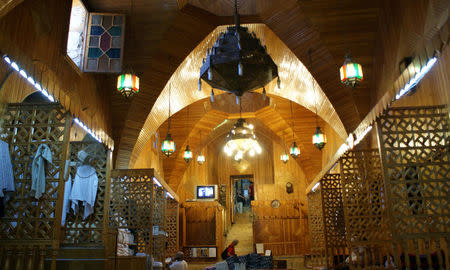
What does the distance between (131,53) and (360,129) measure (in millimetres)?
5773

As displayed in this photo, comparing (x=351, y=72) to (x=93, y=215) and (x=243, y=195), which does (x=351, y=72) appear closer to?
(x=93, y=215)

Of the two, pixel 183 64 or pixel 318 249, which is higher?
pixel 183 64

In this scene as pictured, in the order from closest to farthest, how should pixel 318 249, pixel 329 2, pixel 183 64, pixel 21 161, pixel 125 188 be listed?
pixel 21 161 < pixel 329 2 < pixel 125 188 < pixel 183 64 < pixel 318 249

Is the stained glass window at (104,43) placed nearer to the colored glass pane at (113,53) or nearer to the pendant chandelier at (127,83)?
the colored glass pane at (113,53)

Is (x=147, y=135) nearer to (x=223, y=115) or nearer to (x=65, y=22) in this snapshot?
(x=65, y=22)

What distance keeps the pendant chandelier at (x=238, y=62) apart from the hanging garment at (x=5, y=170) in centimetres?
296

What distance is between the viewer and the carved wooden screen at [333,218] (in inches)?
387

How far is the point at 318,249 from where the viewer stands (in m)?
12.7

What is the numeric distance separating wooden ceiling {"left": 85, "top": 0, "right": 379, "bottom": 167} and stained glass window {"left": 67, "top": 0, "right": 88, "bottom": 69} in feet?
0.88

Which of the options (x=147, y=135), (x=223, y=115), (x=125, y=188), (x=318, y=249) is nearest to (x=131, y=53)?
(x=147, y=135)

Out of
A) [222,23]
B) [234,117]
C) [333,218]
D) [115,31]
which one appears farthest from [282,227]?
[115,31]

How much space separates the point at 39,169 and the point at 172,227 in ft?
28.4

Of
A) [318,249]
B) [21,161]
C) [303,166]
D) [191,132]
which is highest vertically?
[191,132]

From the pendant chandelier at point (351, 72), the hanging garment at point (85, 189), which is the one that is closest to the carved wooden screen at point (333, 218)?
the pendant chandelier at point (351, 72)
